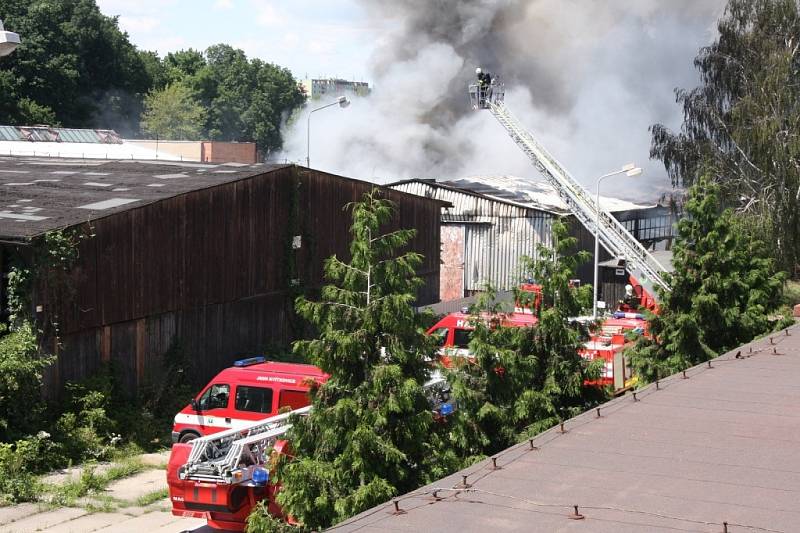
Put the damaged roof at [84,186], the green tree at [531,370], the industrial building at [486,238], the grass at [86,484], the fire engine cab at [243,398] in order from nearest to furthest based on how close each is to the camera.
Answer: the green tree at [531,370] < the grass at [86,484] < the fire engine cab at [243,398] < the damaged roof at [84,186] < the industrial building at [486,238]

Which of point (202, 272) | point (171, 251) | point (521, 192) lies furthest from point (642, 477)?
point (521, 192)

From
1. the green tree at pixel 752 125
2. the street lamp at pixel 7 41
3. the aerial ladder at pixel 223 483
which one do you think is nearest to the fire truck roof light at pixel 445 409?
the aerial ladder at pixel 223 483

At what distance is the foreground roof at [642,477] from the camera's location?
25.4 ft

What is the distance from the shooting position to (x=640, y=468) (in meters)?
9.26

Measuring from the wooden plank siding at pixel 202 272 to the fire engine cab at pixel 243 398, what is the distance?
2652mm

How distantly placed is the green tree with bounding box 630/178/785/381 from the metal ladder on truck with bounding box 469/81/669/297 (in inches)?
410

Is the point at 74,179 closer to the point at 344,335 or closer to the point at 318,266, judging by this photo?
the point at 318,266

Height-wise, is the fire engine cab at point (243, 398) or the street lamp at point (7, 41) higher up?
the street lamp at point (7, 41)

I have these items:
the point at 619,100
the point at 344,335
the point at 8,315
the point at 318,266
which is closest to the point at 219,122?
the point at 619,100

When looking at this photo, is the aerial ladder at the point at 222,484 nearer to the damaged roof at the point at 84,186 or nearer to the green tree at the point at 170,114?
the damaged roof at the point at 84,186

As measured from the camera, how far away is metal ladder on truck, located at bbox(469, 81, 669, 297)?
35062mm

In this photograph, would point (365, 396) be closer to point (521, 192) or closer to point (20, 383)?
point (20, 383)

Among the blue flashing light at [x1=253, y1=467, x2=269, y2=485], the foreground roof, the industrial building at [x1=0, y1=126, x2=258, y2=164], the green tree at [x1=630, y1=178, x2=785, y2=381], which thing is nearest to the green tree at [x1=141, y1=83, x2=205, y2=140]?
the industrial building at [x1=0, y1=126, x2=258, y2=164]

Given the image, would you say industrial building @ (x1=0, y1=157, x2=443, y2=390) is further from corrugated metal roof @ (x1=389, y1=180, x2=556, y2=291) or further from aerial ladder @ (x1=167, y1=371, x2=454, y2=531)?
corrugated metal roof @ (x1=389, y1=180, x2=556, y2=291)
